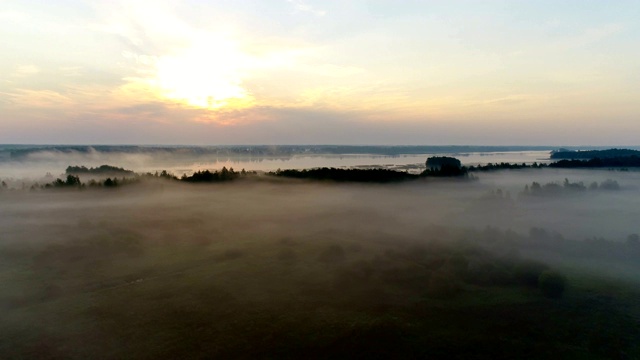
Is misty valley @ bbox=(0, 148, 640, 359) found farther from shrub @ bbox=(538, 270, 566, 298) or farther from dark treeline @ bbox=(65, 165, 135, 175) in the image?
dark treeline @ bbox=(65, 165, 135, 175)

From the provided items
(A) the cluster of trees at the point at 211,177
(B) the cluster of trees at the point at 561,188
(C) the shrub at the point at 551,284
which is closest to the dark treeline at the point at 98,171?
(A) the cluster of trees at the point at 211,177

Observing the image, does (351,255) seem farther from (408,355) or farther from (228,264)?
A: (408,355)

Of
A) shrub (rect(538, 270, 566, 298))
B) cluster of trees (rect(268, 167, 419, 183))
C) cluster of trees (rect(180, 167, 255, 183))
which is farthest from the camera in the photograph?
cluster of trees (rect(268, 167, 419, 183))

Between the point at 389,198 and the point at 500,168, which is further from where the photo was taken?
the point at 500,168

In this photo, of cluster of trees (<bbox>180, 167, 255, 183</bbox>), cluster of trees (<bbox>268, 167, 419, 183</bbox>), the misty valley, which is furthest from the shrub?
cluster of trees (<bbox>180, 167, 255, 183</bbox>)

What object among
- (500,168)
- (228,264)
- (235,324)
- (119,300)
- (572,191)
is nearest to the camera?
(235,324)

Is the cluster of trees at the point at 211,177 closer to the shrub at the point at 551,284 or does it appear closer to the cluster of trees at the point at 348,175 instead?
the cluster of trees at the point at 348,175

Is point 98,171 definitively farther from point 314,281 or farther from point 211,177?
point 314,281

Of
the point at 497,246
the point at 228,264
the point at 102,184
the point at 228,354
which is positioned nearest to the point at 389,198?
the point at 497,246
